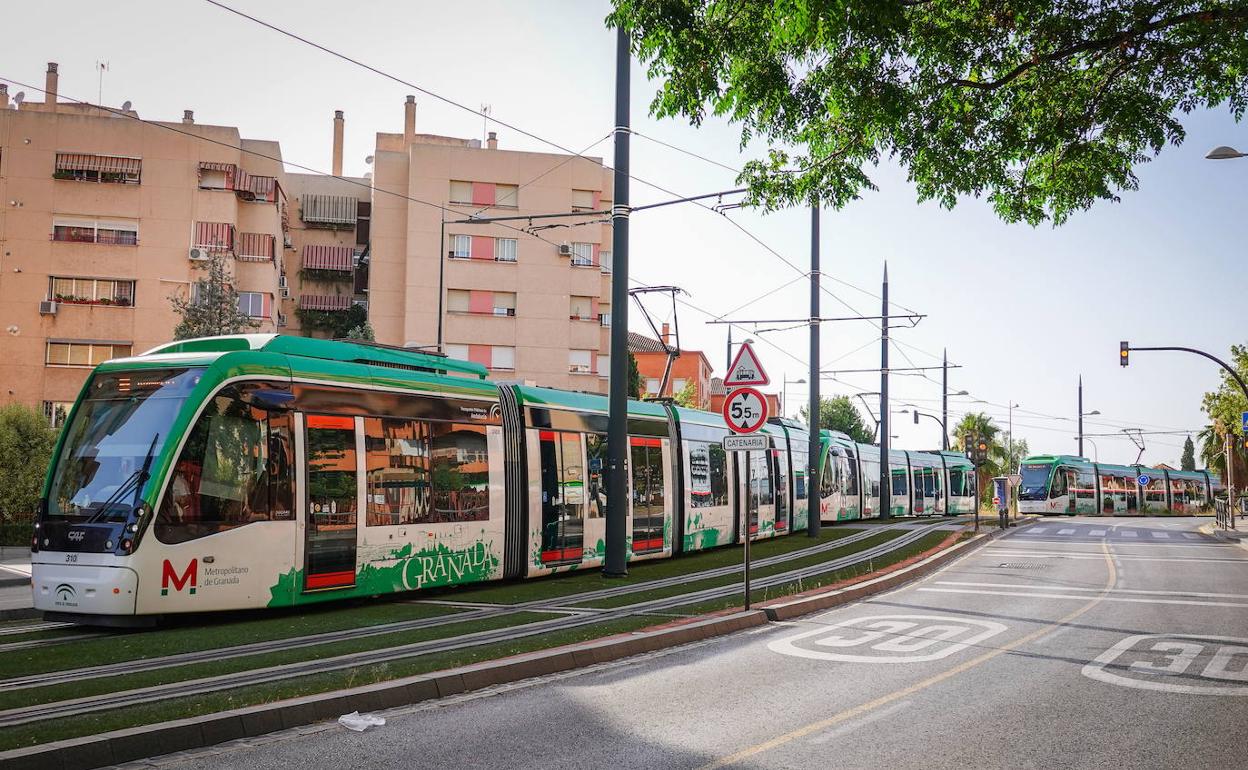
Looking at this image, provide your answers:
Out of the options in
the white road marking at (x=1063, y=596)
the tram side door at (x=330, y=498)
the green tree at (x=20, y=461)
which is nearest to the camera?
the tram side door at (x=330, y=498)

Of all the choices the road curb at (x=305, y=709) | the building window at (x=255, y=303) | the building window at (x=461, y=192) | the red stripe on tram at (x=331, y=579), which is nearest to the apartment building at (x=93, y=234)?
the building window at (x=255, y=303)

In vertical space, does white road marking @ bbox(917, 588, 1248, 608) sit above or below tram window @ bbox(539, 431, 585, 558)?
below

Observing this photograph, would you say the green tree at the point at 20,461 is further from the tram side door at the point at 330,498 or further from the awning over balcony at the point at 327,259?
the awning over balcony at the point at 327,259

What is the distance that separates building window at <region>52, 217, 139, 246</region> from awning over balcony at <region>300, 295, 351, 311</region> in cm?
1241

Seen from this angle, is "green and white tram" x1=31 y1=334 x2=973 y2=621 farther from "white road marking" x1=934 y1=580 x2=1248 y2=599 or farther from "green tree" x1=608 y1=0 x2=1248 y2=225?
"white road marking" x1=934 y1=580 x2=1248 y2=599

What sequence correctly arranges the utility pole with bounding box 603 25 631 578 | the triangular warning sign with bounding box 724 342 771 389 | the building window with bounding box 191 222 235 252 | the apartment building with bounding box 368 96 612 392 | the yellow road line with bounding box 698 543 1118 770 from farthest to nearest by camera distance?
the apartment building with bounding box 368 96 612 392
the building window with bounding box 191 222 235 252
the utility pole with bounding box 603 25 631 578
the triangular warning sign with bounding box 724 342 771 389
the yellow road line with bounding box 698 543 1118 770

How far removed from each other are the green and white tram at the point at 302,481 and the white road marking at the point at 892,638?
179 cm

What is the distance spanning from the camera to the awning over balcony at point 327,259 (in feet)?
177

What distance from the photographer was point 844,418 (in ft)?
323

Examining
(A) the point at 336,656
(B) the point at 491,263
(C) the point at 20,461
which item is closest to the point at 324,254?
(B) the point at 491,263

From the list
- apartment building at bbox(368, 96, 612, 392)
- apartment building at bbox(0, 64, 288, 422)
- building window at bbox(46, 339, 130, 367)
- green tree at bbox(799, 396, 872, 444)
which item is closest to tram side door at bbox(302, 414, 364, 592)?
apartment building at bbox(0, 64, 288, 422)

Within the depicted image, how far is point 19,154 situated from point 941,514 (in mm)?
43136

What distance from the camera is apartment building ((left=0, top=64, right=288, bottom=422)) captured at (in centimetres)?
4106

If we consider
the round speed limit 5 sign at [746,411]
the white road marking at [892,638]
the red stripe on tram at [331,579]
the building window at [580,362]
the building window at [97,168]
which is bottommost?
the white road marking at [892,638]
